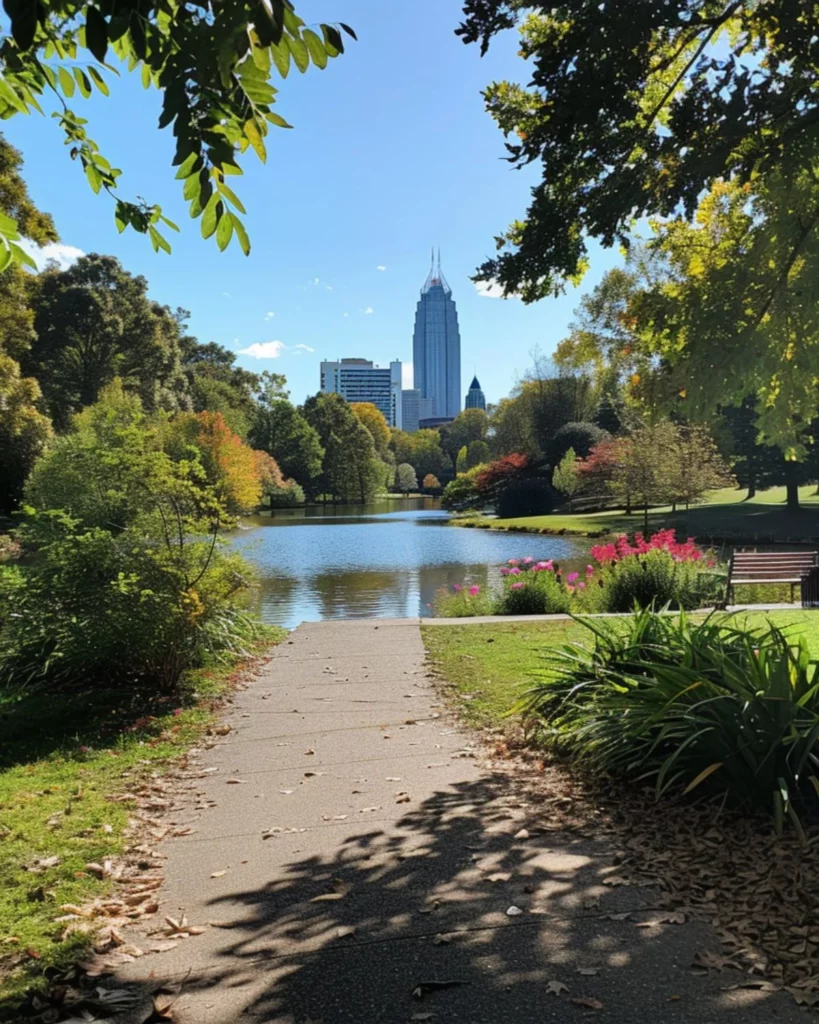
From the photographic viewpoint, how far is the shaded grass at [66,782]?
2.93m

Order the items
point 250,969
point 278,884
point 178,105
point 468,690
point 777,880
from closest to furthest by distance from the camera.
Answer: point 178,105, point 250,969, point 777,880, point 278,884, point 468,690

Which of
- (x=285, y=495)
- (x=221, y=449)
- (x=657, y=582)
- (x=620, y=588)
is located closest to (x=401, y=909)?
(x=620, y=588)

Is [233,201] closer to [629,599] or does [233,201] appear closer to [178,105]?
[178,105]

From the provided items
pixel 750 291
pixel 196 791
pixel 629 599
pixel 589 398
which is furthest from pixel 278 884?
pixel 589 398

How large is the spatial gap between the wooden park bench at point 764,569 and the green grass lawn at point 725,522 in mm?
16865

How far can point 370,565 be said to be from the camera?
25562 millimetres

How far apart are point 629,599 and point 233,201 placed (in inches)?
445

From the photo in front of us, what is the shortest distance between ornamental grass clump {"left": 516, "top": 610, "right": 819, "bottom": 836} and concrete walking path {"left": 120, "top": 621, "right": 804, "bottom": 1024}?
643 millimetres

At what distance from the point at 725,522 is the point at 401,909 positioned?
3695 centimetres

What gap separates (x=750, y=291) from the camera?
6582 millimetres

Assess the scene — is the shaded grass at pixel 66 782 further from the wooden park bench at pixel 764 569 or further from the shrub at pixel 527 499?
the shrub at pixel 527 499

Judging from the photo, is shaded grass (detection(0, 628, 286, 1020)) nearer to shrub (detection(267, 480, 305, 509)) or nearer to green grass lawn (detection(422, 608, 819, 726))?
green grass lawn (detection(422, 608, 819, 726))

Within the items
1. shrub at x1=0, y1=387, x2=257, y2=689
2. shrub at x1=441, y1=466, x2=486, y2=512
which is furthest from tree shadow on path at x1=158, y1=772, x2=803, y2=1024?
shrub at x1=441, y1=466, x2=486, y2=512

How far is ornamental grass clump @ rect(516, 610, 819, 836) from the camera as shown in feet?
12.1
